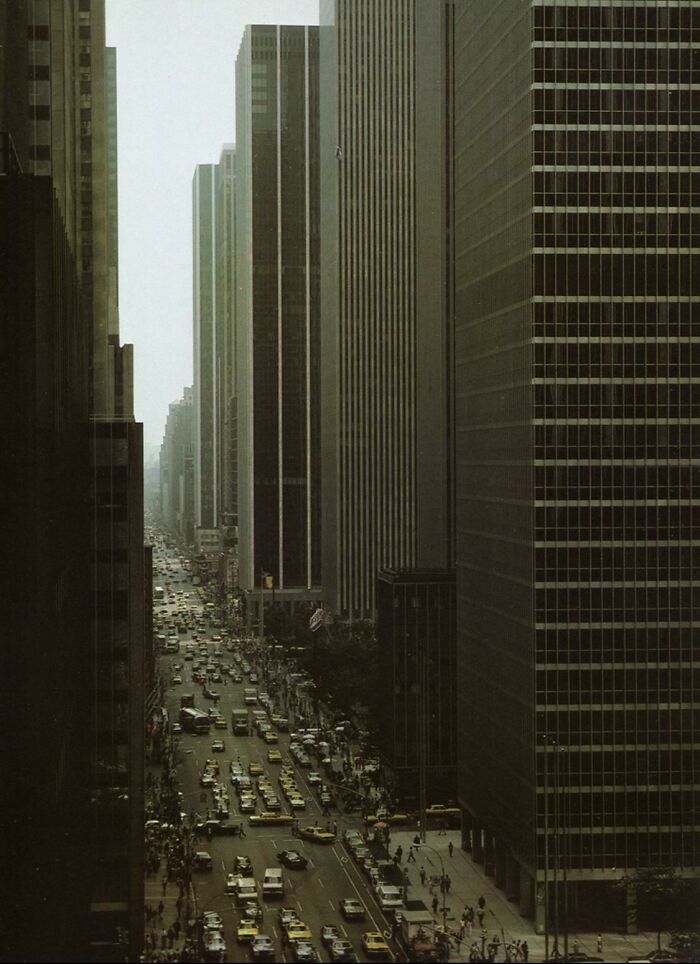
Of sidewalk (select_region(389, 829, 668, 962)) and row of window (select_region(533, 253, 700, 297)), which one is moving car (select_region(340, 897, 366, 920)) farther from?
row of window (select_region(533, 253, 700, 297))

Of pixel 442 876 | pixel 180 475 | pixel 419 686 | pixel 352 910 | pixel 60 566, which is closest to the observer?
pixel 60 566

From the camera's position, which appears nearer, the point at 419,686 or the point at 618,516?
the point at 618,516

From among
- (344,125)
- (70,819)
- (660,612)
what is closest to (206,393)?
(344,125)

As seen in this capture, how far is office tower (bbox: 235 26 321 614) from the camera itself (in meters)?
79.3

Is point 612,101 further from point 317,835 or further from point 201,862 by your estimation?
point 201,862

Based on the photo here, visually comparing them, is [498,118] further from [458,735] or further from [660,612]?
[458,735]

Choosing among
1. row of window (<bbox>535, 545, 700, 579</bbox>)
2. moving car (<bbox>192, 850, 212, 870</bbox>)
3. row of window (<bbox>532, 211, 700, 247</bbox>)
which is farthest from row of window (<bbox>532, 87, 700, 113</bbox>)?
moving car (<bbox>192, 850, 212, 870</bbox>)

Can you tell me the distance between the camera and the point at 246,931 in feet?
77.5

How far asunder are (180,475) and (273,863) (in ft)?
251

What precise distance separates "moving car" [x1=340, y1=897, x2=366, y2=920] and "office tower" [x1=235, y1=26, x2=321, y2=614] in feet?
173

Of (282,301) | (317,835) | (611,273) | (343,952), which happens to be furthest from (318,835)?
(282,301)

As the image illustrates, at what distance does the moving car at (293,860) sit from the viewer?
95.2 feet

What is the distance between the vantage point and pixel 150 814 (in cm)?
3269

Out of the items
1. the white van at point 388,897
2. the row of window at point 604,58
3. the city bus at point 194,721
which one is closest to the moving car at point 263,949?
the white van at point 388,897
